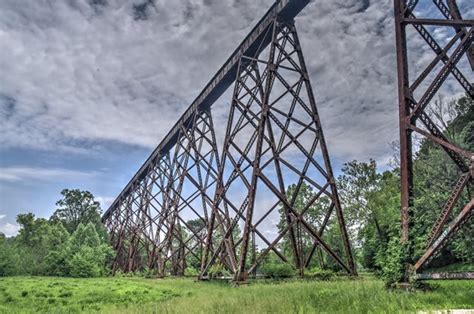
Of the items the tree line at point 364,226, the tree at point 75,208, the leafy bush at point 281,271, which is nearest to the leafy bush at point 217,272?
the tree line at point 364,226

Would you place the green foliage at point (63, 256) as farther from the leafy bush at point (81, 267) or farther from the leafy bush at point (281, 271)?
the leafy bush at point (281, 271)

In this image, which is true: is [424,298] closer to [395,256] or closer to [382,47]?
[395,256]

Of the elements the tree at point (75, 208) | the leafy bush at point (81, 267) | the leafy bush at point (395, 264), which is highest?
the tree at point (75, 208)

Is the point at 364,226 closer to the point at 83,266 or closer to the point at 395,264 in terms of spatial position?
the point at 395,264

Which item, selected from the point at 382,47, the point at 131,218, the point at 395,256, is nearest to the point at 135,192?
the point at 131,218

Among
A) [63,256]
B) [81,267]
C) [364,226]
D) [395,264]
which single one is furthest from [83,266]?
[395,264]

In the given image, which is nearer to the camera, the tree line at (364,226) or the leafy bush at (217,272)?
the tree line at (364,226)

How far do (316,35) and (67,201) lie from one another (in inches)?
1739

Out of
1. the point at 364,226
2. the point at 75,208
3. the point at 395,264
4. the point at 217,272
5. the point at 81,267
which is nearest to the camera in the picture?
the point at 395,264

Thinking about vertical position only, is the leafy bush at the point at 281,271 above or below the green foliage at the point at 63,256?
below

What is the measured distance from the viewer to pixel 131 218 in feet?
109

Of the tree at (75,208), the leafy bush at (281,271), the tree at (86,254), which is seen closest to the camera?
the leafy bush at (281,271)

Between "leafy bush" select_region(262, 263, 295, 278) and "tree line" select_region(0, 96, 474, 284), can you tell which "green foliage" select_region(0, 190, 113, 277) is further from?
"leafy bush" select_region(262, 263, 295, 278)

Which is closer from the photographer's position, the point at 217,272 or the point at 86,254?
the point at 217,272
